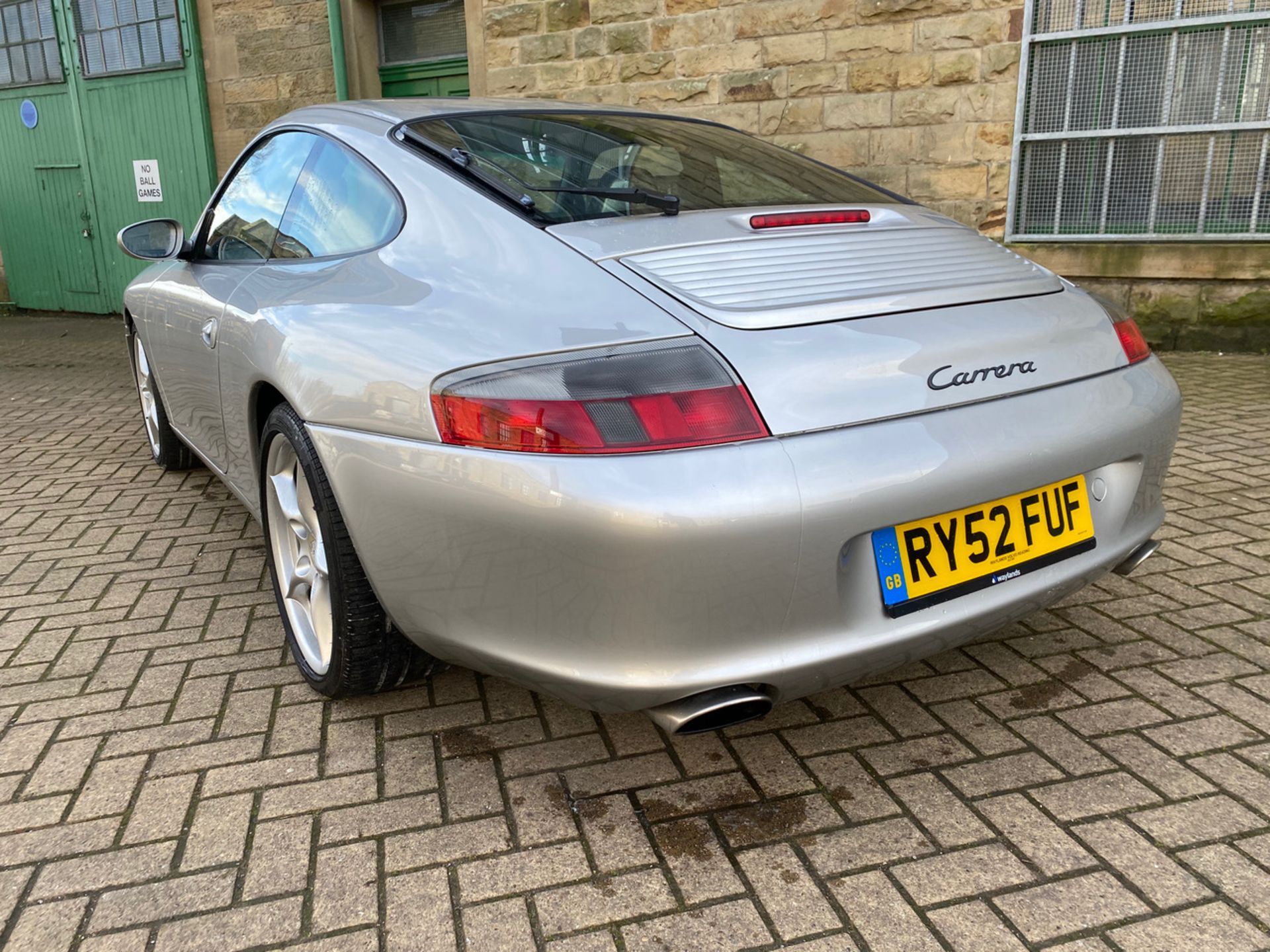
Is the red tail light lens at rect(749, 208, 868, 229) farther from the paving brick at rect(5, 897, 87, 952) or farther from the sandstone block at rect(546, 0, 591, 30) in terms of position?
the sandstone block at rect(546, 0, 591, 30)

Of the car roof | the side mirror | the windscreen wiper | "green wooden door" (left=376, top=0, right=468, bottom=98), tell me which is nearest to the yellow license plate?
the windscreen wiper

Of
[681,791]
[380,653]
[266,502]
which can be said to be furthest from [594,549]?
[266,502]

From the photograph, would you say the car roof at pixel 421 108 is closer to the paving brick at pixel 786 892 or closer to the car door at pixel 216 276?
the car door at pixel 216 276

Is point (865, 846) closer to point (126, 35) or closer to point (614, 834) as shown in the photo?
point (614, 834)

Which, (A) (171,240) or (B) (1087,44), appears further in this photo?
(B) (1087,44)

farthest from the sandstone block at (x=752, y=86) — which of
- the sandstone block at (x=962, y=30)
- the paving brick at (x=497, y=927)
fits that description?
the paving brick at (x=497, y=927)

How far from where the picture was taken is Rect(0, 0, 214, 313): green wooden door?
9711 mm

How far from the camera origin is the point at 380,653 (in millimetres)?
2309

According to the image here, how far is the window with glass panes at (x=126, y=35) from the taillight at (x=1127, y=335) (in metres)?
9.78

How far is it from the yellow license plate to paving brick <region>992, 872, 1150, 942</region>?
54 centimetres

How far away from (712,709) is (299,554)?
1.37 meters

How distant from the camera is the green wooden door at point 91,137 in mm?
9711

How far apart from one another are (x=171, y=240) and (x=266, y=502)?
1.44 meters

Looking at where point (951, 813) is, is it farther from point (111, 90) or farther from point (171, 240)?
point (111, 90)
